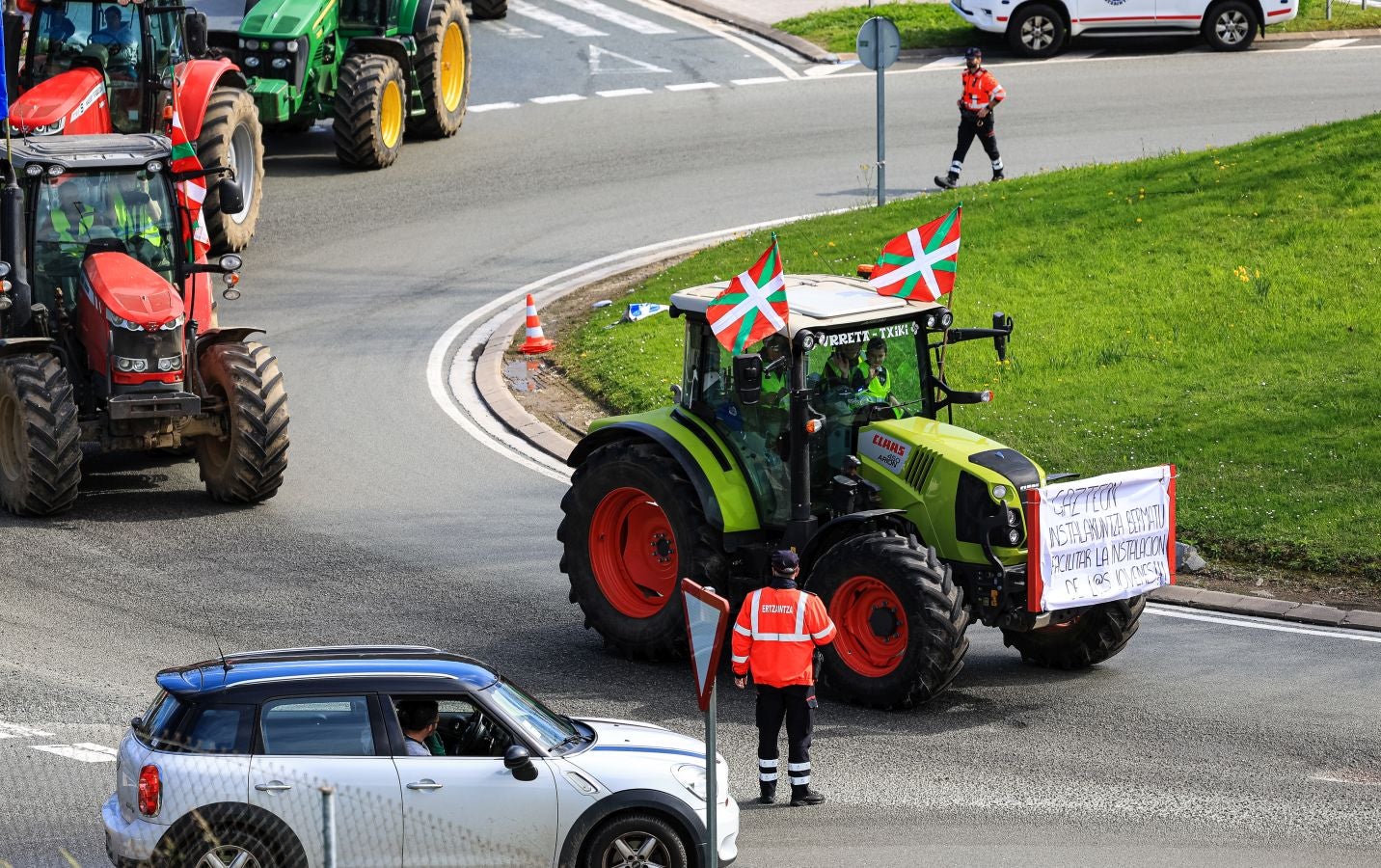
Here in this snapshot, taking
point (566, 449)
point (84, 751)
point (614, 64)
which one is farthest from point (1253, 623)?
point (614, 64)

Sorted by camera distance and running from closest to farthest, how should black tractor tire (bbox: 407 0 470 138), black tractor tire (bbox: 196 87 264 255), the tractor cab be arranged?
1. the tractor cab
2. black tractor tire (bbox: 196 87 264 255)
3. black tractor tire (bbox: 407 0 470 138)

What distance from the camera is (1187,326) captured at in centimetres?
1978

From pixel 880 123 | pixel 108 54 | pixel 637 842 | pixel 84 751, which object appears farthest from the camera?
pixel 880 123

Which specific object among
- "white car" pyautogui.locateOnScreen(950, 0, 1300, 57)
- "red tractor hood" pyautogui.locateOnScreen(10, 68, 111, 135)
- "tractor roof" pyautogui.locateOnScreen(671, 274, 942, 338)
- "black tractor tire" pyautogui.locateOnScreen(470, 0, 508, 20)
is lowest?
"tractor roof" pyautogui.locateOnScreen(671, 274, 942, 338)

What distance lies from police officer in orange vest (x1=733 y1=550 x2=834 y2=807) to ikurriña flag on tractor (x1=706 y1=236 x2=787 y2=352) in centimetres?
180

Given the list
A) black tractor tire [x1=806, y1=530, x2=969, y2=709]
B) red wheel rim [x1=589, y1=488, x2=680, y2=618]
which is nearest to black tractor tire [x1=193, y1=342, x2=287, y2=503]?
red wheel rim [x1=589, y1=488, x2=680, y2=618]

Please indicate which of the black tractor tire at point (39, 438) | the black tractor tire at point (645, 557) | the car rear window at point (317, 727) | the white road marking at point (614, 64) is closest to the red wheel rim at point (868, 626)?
the black tractor tire at point (645, 557)

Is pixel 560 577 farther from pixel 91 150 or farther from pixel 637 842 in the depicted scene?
pixel 637 842

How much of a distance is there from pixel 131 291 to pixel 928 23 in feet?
67.2

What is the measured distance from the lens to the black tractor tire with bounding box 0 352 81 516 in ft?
52.6

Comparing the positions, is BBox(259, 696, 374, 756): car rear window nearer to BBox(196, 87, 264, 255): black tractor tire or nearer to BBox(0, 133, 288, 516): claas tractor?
BBox(0, 133, 288, 516): claas tractor

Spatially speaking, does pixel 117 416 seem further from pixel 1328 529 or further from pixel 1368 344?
pixel 1368 344

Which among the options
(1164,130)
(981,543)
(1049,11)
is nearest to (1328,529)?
(981,543)

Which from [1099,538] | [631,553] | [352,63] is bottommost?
[631,553]
